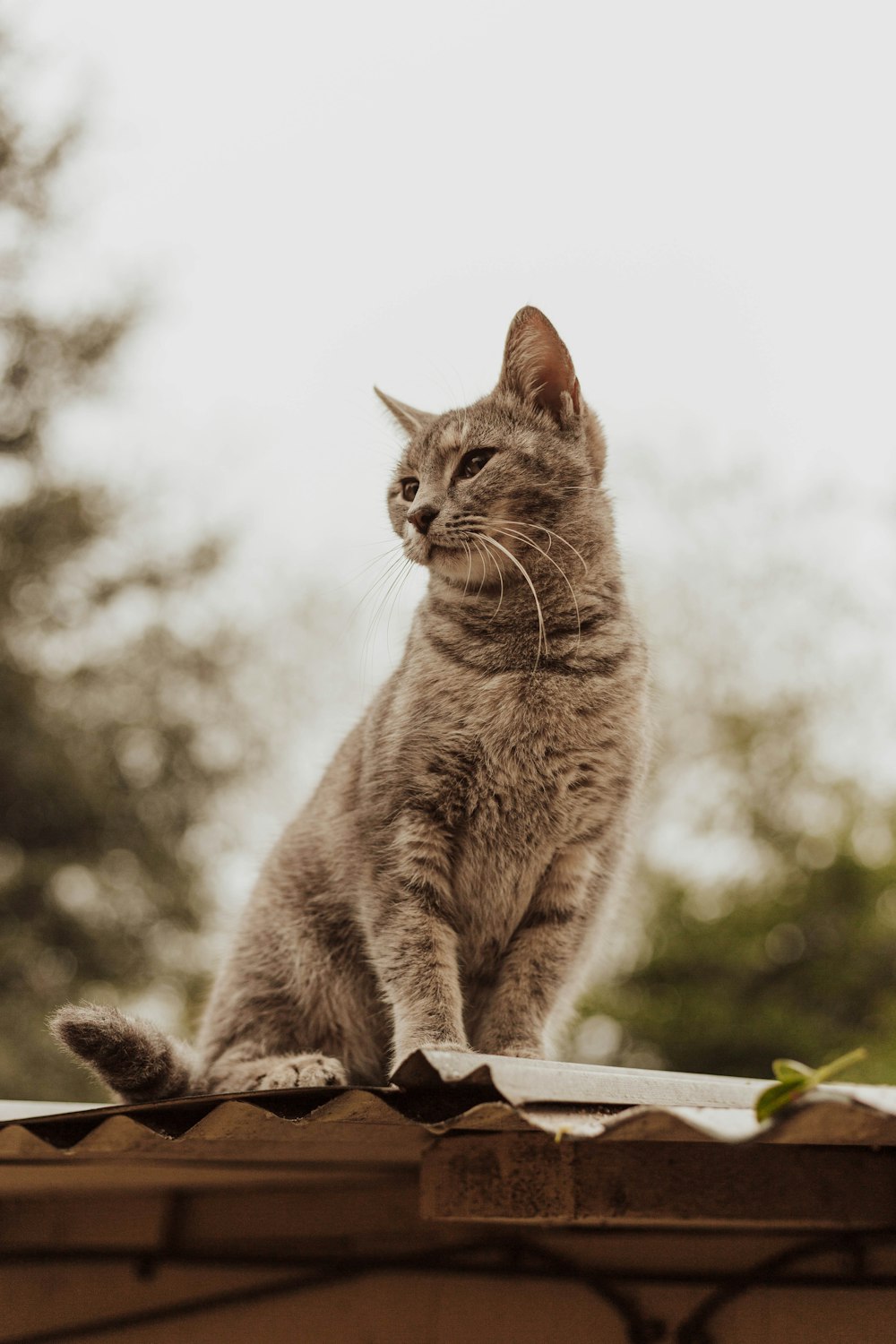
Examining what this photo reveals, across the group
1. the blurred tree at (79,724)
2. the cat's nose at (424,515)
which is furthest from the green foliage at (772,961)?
the cat's nose at (424,515)

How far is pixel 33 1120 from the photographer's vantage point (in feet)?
4.90

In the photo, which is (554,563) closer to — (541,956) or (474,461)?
(474,461)

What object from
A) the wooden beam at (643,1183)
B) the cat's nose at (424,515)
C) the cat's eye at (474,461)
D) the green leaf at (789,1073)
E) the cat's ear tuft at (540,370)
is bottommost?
the wooden beam at (643,1183)

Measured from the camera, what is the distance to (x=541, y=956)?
2.45 meters

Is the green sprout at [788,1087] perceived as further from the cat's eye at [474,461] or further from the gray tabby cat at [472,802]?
the cat's eye at [474,461]

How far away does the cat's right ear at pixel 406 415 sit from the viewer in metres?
2.91

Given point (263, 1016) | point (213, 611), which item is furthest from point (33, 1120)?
point (213, 611)

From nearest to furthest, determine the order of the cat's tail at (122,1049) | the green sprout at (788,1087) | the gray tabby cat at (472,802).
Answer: the green sprout at (788,1087), the cat's tail at (122,1049), the gray tabby cat at (472,802)

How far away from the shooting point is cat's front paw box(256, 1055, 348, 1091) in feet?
6.89

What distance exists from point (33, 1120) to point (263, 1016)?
101cm

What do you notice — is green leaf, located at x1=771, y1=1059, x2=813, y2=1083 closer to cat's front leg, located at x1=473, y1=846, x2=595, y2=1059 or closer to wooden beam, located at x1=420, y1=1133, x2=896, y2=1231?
wooden beam, located at x1=420, y1=1133, x2=896, y2=1231

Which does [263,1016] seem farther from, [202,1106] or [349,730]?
[202,1106]

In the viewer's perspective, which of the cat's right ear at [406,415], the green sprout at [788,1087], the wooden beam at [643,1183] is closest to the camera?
the green sprout at [788,1087]

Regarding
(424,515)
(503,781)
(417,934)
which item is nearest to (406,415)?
(424,515)
